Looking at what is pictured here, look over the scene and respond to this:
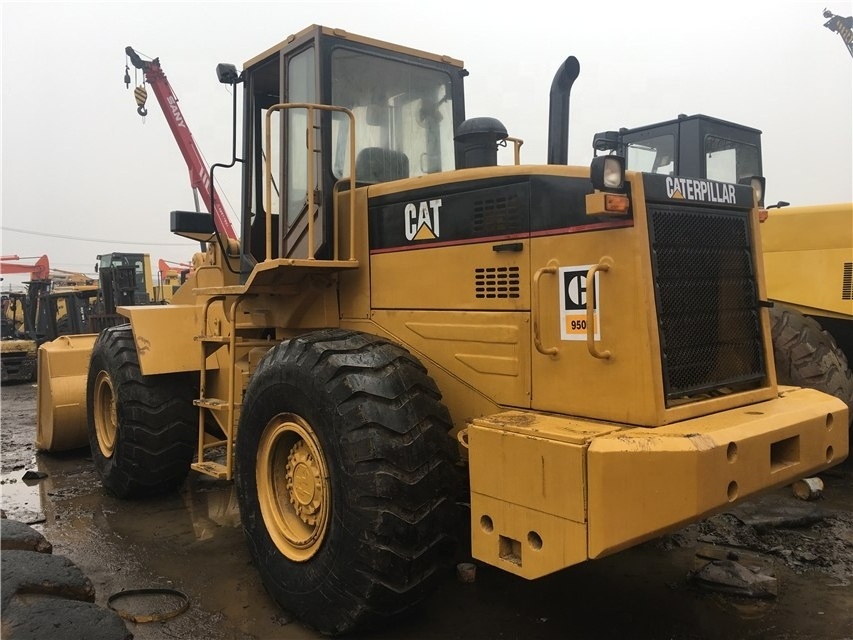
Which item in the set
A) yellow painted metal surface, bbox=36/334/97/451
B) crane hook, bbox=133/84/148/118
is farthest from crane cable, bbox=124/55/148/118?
yellow painted metal surface, bbox=36/334/97/451

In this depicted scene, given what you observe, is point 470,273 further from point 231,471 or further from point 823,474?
point 823,474

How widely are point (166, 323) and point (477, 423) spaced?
3520 millimetres

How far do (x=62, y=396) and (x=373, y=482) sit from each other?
536 cm

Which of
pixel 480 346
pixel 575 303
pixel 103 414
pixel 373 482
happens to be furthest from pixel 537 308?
pixel 103 414

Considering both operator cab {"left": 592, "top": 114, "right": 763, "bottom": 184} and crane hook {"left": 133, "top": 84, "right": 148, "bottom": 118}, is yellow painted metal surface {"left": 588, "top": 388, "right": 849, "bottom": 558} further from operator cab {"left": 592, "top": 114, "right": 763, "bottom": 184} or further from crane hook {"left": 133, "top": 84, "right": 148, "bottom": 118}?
crane hook {"left": 133, "top": 84, "right": 148, "bottom": 118}

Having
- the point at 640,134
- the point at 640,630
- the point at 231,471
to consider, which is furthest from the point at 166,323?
the point at 640,134

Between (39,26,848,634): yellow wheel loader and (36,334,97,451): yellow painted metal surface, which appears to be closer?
(39,26,848,634): yellow wheel loader

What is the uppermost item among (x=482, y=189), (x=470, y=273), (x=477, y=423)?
(x=482, y=189)

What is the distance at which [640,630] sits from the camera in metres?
3.52

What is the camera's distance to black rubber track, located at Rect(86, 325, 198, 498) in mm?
5570

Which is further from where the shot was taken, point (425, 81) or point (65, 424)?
point (65, 424)

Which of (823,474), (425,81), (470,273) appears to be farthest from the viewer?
(823,474)

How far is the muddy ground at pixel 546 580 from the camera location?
3.58 meters

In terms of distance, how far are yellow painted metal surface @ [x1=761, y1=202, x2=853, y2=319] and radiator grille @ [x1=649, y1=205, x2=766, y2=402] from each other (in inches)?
102
